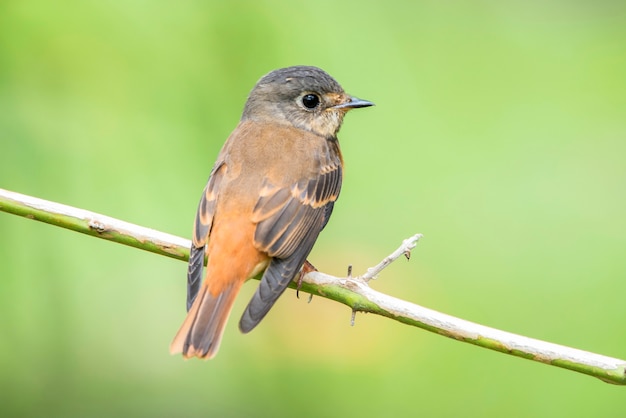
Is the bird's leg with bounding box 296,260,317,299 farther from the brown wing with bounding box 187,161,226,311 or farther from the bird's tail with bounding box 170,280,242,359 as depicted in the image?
the brown wing with bounding box 187,161,226,311

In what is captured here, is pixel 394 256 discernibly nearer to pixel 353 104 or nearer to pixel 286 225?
pixel 286 225

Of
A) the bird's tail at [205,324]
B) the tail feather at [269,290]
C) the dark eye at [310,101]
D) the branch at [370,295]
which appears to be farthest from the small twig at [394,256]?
the dark eye at [310,101]

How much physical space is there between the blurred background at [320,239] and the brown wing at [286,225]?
0.76 feet

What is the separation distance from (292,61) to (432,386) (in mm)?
1637

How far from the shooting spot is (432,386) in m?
4.54

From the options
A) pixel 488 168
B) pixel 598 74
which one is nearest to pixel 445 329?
pixel 488 168

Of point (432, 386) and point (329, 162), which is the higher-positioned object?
point (329, 162)

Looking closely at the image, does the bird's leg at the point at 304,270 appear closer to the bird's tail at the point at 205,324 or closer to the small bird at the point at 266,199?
the small bird at the point at 266,199

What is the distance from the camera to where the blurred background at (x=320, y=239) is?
434 centimetres

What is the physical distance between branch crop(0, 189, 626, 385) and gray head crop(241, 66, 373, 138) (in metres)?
1.15

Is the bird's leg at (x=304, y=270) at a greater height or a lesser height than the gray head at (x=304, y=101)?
lesser

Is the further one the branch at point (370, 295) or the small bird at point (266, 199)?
the small bird at point (266, 199)

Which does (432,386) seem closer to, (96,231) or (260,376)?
(260,376)

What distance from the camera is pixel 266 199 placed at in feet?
14.6
